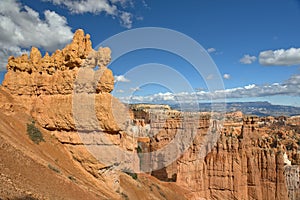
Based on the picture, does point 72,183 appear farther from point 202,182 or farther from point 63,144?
point 202,182

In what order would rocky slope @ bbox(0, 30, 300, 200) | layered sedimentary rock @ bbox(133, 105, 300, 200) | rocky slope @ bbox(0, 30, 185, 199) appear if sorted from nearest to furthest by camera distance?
rocky slope @ bbox(0, 30, 300, 200) < rocky slope @ bbox(0, 30, 185, 199) < layered sedimentary rock @ bbox(133, 105, 300, 200)

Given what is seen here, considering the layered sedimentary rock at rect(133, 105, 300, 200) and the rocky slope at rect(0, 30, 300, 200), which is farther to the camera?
the layered sedimentary rock at rect(133, 105, 300, 200)

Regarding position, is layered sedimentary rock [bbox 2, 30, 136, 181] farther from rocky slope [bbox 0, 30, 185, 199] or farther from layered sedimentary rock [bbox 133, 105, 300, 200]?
layered sedimentary rock [bbox 133, 105, 300, 200]

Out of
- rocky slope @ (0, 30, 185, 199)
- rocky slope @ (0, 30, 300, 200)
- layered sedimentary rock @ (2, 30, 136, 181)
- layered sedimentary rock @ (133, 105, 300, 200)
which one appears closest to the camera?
rocky slope @ (0, 30, 300, 200)

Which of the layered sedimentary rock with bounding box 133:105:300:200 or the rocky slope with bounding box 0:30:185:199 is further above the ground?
the rocky slope with bounding box 0:30:185:199

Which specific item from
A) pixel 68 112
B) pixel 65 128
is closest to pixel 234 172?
pixel 65 128

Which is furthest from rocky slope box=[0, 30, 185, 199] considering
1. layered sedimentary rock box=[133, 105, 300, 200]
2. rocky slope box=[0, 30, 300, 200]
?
layered sedimentary rock box=[133, 105, 300, 200]

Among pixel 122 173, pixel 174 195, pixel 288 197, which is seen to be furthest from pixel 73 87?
pixel 288 197

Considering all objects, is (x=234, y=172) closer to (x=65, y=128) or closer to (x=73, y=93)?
(x=65, y=128)

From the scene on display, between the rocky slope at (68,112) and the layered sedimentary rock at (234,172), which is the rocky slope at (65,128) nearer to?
the rocky slope at (68,112)

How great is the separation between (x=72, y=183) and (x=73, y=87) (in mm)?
6725

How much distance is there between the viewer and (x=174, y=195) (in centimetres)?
3109

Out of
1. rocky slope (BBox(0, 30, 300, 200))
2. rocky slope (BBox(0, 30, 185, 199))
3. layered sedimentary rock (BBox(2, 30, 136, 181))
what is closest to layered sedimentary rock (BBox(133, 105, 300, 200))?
rocky slope (BBox(0, 30, 300, 200))

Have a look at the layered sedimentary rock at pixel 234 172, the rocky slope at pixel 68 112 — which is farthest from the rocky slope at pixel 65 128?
the layered sedimentary rock at pixel 234 172
